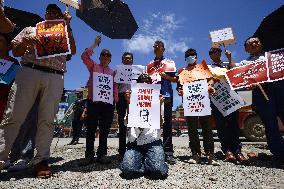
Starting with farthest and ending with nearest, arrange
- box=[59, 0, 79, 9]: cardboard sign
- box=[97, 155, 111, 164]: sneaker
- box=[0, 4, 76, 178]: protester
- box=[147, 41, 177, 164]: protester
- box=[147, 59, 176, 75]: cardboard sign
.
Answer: box=[147, 59, 176, 75]: cardboard sign, box=[147, 41, 177, 164]: protester, box=[97, 155, 111, 164]: sneaker, box=[59, 0, 79, 9]: cardboard sign, box=[0, 4, 76, 178]: protester

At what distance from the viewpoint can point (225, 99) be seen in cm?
511

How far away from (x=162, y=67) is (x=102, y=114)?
140cm

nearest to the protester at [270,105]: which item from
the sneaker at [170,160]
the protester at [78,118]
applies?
the sneaker at [170,160]

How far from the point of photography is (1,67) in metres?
4.11

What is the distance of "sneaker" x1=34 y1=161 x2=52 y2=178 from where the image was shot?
154 inches

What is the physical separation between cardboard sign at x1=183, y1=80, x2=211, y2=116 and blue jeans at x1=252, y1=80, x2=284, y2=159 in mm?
924

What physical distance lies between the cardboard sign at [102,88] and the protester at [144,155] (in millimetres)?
568

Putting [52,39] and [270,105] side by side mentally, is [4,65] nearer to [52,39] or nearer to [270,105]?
[52,39]

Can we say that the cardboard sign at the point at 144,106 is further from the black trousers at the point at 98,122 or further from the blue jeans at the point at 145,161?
the black trousers at the point at 98,122

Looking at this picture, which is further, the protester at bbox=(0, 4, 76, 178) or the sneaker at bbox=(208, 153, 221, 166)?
the sneaker at bbox=(208, 153, 221, 166)

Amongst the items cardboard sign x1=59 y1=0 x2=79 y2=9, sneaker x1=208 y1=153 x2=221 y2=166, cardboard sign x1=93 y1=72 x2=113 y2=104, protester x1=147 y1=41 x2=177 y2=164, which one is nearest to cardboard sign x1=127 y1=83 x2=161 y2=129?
protester x1=147 y1=41 x2=177 y2=164

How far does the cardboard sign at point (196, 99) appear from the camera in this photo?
4.73 meters

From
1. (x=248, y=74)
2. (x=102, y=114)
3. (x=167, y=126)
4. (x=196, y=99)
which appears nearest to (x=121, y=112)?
(x=102, y=114)

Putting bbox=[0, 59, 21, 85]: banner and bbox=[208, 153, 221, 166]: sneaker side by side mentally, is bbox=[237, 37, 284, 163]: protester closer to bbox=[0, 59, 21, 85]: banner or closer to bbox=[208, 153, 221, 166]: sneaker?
bbox=[208, 153, 221, 166]: sneaker
